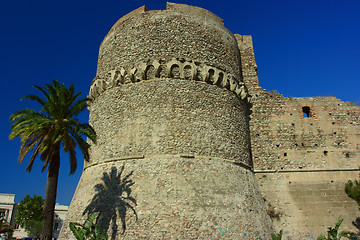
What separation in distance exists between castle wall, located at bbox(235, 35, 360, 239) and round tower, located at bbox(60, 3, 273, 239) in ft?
5.53

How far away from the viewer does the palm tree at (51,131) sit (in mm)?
10044

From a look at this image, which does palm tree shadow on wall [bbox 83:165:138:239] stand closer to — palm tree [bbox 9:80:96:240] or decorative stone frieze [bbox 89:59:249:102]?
palm tree [bbox 9:80:96:240]

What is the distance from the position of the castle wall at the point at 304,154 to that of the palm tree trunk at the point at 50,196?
9.69 meters

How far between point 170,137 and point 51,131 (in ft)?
15.1

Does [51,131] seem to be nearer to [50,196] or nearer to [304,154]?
[50,196]

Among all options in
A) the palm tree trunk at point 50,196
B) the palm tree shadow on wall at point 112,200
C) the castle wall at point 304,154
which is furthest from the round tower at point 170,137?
the castle wall at point 304,154

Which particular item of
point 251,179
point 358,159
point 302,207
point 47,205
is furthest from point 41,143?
point 358,159

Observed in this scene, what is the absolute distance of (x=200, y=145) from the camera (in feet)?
38.4

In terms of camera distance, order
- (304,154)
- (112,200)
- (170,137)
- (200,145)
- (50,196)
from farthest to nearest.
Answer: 1. (304,154)
2. (200,145)
3. (170,137)
4. (112,200)
5. (50,196)

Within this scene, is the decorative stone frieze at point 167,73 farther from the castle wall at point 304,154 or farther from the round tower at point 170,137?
the castle wall at point 304,154

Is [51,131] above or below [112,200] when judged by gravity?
above

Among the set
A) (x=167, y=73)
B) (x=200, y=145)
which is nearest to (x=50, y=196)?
(x=200, y=145)

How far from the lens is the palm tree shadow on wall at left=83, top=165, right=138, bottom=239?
10.2 metres

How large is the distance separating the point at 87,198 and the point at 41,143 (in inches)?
115
